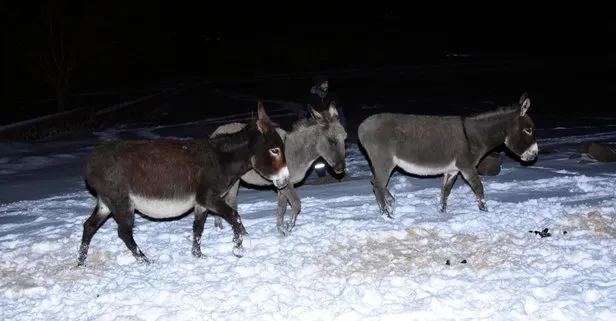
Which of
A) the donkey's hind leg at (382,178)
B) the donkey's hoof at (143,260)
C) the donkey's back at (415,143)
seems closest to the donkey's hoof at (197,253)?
the donkey's hoof at (143,260)

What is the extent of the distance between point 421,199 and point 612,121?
12.0 metres

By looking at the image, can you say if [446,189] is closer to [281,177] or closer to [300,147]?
[300,147]

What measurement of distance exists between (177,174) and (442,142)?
4.19 meters

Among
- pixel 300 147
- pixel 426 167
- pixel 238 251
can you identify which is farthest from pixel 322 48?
pixel 238 251

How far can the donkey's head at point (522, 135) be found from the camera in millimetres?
9375

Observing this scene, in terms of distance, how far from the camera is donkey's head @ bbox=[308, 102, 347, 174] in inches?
334

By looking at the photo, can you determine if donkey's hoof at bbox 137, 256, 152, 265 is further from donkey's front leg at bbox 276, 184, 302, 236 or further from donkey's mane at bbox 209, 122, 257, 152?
donkey's front leg at bbox 276, 184, 302, 236

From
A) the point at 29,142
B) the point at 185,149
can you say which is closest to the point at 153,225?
the point at 185,149

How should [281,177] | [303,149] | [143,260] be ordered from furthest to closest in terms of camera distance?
[303,149], [143,260], [281,177]

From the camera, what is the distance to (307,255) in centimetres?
762

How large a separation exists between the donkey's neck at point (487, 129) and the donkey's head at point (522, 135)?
80mm

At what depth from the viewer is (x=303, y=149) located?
28.6 feet

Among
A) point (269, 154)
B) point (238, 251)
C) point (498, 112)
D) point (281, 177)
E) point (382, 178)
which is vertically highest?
point (269, 154)

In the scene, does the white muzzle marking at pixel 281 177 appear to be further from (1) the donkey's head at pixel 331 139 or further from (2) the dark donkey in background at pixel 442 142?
(2) the dark donkey in background at pixel 442 142
